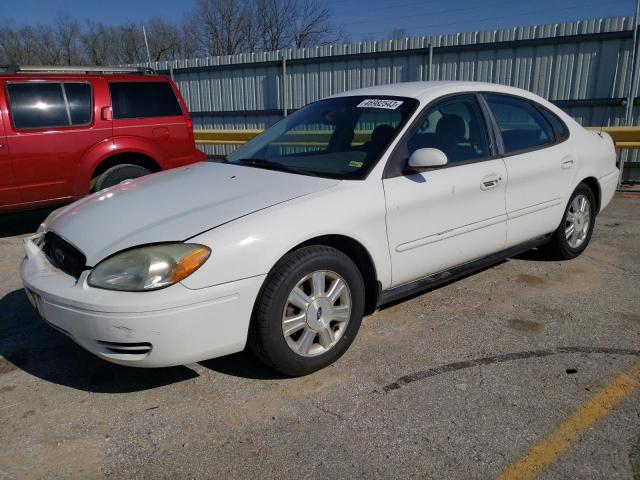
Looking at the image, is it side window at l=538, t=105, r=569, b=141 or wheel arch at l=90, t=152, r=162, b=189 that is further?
wheel arch at l=90, t=152, r=162, b=189

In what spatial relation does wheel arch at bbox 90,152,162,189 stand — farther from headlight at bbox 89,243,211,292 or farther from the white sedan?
headlight at bbox 89,243,211,292

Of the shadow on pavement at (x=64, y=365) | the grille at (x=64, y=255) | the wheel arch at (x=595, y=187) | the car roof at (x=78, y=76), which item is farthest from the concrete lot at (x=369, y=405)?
the car roof at (x=78, y=76)

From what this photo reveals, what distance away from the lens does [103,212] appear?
3.09 m

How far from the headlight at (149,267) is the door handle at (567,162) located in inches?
127

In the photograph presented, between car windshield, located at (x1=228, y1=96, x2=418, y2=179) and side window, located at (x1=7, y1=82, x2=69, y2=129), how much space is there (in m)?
3.08

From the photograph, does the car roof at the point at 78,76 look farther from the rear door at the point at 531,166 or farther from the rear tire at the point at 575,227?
the rear tire at the point at 575,227

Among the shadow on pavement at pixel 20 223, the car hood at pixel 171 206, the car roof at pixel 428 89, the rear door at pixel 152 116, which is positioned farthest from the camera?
the shadow on pavement at pixel 20 223

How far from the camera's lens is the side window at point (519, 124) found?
401 centimetres

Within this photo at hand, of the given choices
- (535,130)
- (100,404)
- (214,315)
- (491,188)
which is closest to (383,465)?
(214,315)

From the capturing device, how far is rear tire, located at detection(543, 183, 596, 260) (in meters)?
4.65

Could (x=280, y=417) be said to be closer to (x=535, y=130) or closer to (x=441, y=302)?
(x=441, y=302)

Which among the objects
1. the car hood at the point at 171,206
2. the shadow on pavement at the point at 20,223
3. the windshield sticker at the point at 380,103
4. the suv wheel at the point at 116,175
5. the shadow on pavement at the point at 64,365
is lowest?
the shadow on pavement at the point at 20,223

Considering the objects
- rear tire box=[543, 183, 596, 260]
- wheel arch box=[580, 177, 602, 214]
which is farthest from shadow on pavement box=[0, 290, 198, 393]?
wheel arch box=[580, 177, 602, 214]

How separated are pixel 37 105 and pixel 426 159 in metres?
4.81
